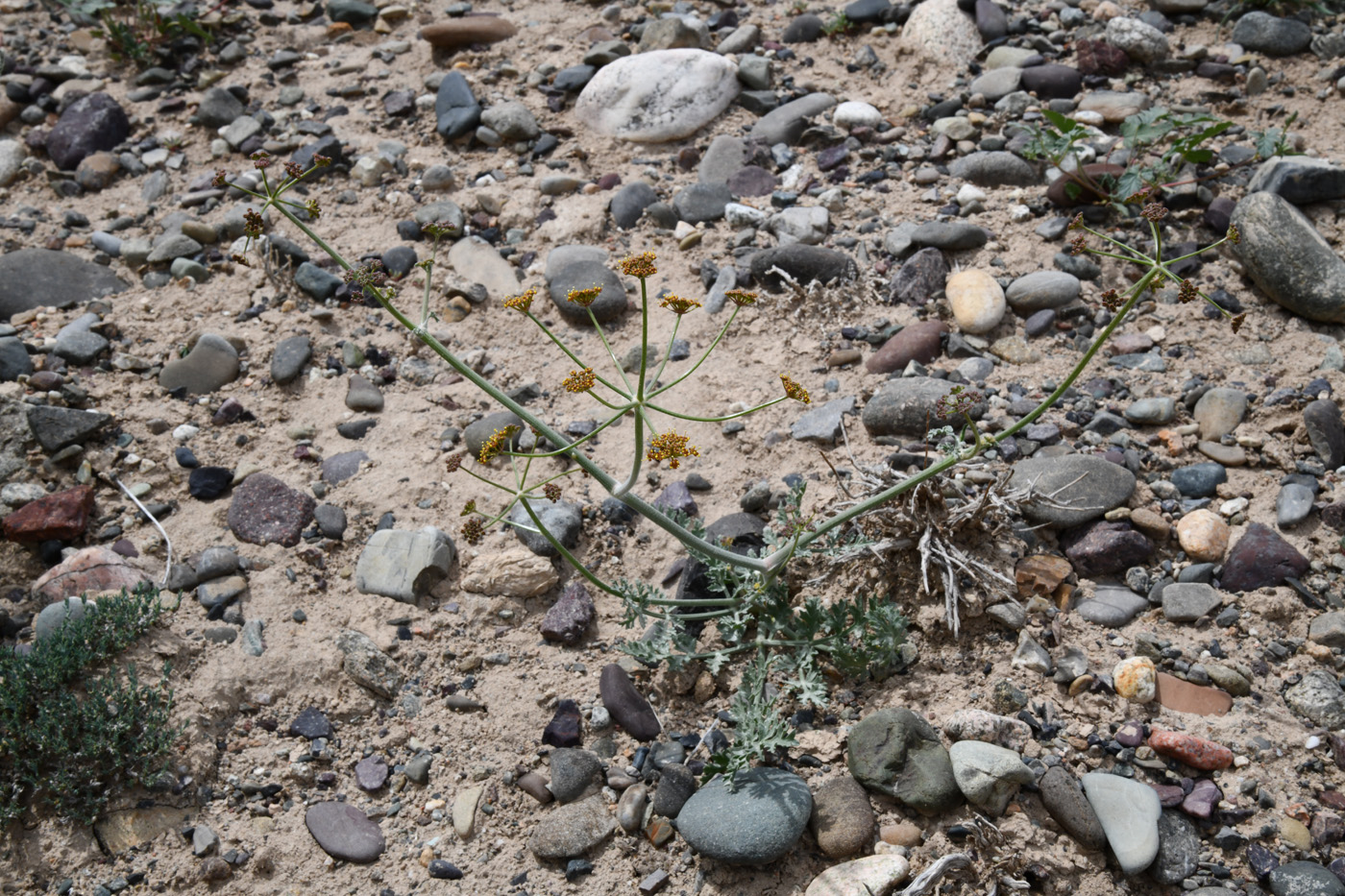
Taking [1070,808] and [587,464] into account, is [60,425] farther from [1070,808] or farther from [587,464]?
[1070,808]

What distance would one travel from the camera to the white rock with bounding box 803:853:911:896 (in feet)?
8.30

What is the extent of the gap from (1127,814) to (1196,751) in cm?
29

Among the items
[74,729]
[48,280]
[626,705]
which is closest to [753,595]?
[626,705]

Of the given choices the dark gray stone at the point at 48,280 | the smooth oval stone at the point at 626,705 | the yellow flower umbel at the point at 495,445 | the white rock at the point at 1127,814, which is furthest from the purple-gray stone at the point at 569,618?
the dark gray stone at the point at 48,280

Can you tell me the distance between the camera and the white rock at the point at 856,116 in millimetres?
4879

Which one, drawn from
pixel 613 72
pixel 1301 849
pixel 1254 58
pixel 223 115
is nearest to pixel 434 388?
pixel 613 72

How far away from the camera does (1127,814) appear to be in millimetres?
2613

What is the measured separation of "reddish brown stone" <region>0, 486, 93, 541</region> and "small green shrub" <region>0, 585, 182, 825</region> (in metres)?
0.60

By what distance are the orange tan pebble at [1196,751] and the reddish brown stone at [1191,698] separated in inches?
4.9

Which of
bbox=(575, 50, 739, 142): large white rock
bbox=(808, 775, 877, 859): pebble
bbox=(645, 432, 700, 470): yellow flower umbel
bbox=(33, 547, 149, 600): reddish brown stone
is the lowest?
bbox=(33, 547, 149, 600): reddish brown stone

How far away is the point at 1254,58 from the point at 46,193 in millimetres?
6491

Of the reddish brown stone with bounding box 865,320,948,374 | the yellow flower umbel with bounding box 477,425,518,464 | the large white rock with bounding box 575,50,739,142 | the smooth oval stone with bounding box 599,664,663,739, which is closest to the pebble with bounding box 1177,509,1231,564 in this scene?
the reddish brown stone with bounding box 865,320,948,374

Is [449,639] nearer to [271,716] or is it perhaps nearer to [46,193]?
[271,716]

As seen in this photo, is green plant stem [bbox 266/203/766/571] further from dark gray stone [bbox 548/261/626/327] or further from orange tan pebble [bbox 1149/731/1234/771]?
dark gray stone [bbox 548/261/626/327]
